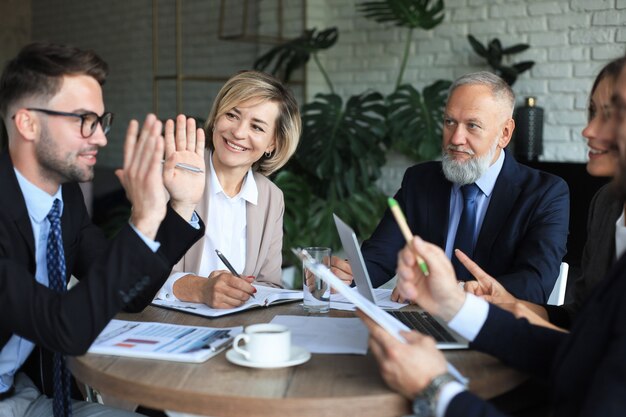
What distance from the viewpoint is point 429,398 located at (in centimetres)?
137

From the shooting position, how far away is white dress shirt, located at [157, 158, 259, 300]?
2.66 metres

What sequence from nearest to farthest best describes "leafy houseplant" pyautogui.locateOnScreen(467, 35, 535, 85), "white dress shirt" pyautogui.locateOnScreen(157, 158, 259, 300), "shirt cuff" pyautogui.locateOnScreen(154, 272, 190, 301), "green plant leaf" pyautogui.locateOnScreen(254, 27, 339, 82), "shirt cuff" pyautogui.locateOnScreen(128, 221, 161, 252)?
"shirt cuff" pyautogui.locateOnScreen(128, 221, 161, 252) < "shirt cuff" pyautogui.locateOnScreen(154, 272, 190, 301) < "white dress shirt" pyautogui.locateOnScreen(157, 158, 259, 300) < "leafy houseplant" pyautogui.locateOnScreen(467, 35, 535, 85) < "green plant leaf" pyautogui.locateOnScreen(254, 27, 339, 82)

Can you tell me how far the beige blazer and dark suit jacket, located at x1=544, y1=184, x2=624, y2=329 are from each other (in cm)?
105

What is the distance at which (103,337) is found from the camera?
5.69 ft

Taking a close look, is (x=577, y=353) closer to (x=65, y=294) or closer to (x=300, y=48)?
(x=65, y=294)

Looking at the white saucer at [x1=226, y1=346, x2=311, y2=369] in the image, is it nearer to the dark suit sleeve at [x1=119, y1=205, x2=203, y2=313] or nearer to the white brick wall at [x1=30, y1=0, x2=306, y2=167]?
the dark suit sleeve at [x1=119, y1=205, x2=203, y2=313]

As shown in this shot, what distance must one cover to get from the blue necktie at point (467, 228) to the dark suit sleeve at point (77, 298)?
1.36 metres

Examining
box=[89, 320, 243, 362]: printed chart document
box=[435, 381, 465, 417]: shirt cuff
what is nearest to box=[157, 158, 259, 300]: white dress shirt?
box=[89, 320, 243, 362]: printed chart document

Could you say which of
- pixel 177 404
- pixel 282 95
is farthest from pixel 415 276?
pixel 282 95

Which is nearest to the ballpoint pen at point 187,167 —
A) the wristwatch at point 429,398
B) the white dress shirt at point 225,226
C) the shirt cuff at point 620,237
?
the white dress shirt at point 225,226

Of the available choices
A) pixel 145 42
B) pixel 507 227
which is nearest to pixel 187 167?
pixel 507 227

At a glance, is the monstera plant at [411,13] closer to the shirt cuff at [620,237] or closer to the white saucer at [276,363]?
the shirt cuff at [620,237]

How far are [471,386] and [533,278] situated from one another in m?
0.98

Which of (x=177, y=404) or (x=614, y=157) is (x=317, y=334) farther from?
(x=614, y=157)
